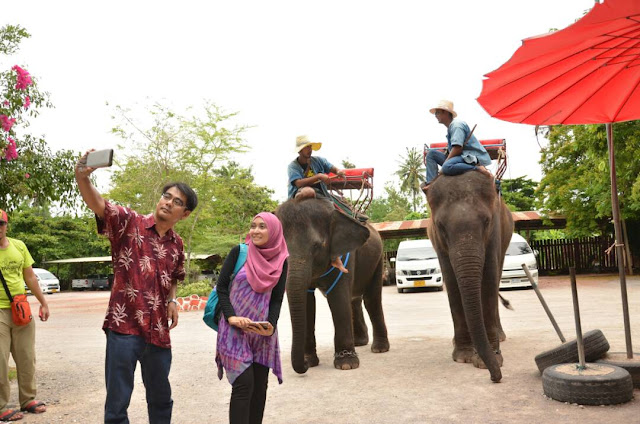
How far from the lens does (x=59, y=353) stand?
9.75 m

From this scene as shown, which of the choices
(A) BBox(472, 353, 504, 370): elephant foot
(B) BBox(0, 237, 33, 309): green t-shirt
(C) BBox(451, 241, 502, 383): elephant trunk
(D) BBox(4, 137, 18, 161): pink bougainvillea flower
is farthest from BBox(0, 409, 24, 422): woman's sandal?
(A) BBox(472, 353, 504, 370): elephant foot

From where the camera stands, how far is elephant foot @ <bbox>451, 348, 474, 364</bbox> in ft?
23.1

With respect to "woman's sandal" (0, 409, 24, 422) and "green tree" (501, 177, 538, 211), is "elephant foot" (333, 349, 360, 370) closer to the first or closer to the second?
"woman's sandal" (0, 409, 24, 422)

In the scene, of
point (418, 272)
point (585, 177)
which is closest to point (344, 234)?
point (418, 272)

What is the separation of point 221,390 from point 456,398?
8.18 ft

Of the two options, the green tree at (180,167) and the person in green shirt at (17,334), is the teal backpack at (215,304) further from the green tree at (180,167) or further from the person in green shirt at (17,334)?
the green tree at (180,167)

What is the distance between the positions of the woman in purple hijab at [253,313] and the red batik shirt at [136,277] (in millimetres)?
401

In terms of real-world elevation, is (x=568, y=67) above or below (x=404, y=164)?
below

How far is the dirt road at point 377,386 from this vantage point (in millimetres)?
4906

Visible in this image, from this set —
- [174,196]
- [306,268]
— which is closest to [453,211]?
[306,268]

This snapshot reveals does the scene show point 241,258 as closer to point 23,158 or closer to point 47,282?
point 23,158

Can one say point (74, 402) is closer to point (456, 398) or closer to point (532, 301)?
point (456, 398)

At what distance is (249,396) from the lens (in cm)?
377

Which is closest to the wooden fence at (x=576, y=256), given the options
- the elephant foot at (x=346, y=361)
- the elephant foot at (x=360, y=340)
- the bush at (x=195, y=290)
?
the bush at (x=195, y=290)
